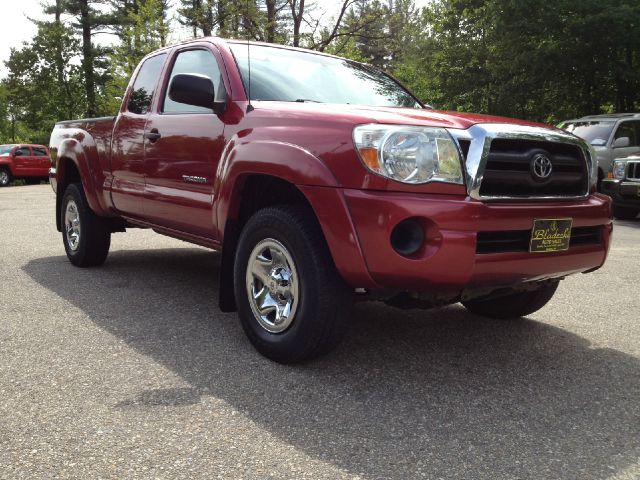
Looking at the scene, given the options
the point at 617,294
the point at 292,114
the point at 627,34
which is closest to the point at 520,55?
the point at 627,34

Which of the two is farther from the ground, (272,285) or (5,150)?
Result: (272,285)

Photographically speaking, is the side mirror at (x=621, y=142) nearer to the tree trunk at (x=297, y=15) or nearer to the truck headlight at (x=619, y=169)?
the truck headlight at (x=619, y=169)

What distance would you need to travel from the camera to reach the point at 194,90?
12.1 ft

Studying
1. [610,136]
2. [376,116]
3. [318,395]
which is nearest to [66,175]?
[376,116]

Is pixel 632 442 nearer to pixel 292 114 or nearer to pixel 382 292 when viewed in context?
pixel 382 292

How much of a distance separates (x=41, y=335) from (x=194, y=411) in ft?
5.16

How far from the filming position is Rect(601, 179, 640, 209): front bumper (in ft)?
35.4

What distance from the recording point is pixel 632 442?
256 centimetres

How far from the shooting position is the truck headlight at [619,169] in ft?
36.5

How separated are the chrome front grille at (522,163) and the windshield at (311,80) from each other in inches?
48.1

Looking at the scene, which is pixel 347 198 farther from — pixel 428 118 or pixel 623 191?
pixel 623 191

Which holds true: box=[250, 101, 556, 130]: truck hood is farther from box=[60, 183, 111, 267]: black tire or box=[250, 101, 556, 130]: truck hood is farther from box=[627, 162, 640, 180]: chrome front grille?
box=[627, 162, 640, 180]: chrome front grille

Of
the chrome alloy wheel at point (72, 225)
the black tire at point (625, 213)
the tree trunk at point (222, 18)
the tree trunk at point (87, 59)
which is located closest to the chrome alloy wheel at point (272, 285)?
the chrome alloy wheel at point (72, 225)

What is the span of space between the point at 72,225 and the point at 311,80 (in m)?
3.17
